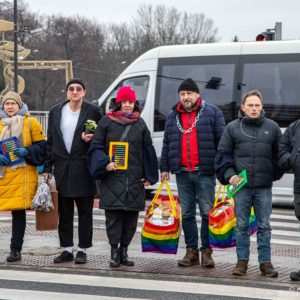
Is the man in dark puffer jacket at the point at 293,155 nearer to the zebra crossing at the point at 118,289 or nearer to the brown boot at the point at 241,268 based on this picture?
the brown boot at the point at 241,268

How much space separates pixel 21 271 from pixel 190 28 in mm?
70569

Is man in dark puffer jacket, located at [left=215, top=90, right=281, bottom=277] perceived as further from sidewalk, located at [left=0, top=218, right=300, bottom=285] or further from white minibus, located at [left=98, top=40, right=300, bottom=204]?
white minibus, located at [left=98, top=40, right=300, bottom=204]

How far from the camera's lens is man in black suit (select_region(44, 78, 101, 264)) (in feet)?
26.2

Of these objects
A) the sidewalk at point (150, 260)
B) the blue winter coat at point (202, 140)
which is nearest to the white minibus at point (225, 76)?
the sidewalk at point (150, 260)

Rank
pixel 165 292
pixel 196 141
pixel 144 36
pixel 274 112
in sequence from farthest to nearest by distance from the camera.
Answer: pixel 144 36 → pixel 274 112 → pixel 196 141 → pixel 165 292

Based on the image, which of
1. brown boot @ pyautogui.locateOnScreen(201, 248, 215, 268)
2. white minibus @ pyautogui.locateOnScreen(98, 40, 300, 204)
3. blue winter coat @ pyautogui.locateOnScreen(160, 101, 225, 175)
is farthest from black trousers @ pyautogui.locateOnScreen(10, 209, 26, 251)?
white minibus @ pyautogui.locateOnScreen(98, 40, 300, 204)

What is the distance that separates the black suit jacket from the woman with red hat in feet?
0.73

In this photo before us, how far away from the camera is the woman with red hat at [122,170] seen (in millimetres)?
7766

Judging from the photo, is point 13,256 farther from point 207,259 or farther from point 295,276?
point 295,276

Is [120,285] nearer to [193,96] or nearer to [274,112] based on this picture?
[193,96]

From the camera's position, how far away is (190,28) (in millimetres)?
76750

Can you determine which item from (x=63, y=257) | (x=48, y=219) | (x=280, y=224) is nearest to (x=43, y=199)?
(x=48, y=219)

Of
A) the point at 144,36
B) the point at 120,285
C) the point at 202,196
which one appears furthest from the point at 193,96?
the point at 144,36

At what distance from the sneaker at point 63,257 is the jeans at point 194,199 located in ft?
4.18
